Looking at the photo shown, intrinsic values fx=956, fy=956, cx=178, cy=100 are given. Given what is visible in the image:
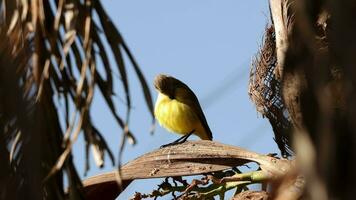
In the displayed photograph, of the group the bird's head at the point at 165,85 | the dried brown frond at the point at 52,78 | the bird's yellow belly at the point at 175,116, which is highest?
the dried brown frond at the point at 52,78

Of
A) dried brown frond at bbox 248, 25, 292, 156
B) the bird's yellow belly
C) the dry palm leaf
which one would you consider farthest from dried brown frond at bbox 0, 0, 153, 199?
the bird's yellow belly

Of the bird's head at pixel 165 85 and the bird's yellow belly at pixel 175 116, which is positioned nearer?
the bird's yellow belly at pixel 175 116

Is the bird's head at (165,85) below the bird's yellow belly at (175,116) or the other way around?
the other way around

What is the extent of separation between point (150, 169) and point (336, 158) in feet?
7.54

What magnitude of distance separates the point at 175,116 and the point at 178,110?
70 millimetres

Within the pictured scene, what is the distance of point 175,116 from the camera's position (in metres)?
7.49

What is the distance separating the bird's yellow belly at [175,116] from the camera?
24.5ft

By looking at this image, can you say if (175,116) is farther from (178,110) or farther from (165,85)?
(165,85)

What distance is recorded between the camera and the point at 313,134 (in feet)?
4.19

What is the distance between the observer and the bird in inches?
295

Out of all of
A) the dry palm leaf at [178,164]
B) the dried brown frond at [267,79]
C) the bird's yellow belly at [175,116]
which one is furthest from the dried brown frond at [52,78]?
the bird's yellow belly at [175,116]

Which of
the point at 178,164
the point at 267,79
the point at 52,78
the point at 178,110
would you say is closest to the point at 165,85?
the point at 178,110

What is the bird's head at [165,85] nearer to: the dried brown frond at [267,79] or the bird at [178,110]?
the bird at [178,110]

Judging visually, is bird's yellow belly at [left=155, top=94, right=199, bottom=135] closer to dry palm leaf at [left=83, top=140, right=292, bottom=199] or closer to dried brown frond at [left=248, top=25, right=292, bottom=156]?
dried brown frond at [left=248, top=25, right=292, bottom=156]
